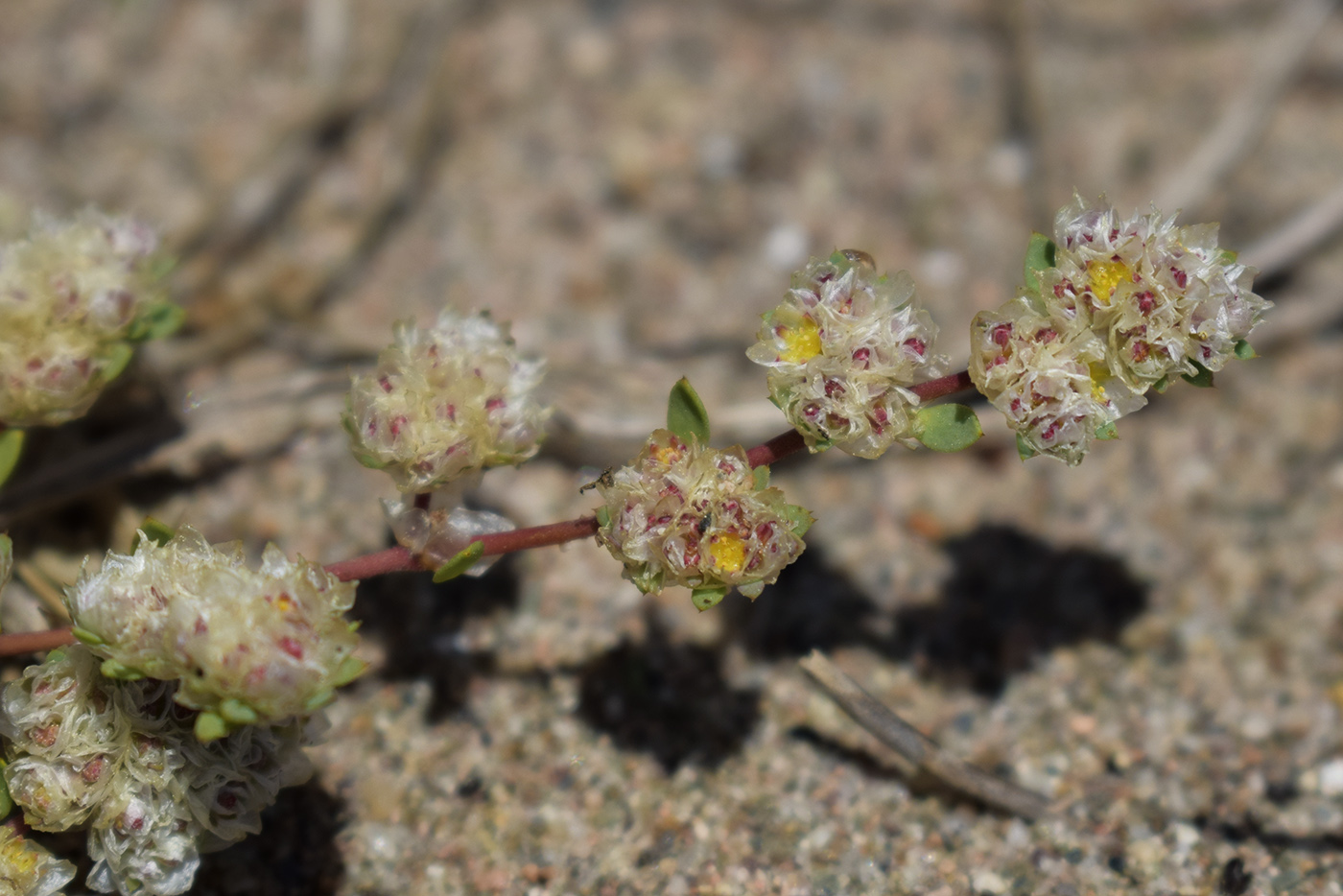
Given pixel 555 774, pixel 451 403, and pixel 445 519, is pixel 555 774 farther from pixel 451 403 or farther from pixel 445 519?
pixel 451 403

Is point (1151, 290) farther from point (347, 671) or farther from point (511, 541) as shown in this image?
point (347, 671)

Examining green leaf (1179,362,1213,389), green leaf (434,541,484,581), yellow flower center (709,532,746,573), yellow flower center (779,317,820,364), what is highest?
green leaf (1179,362,1213,389)

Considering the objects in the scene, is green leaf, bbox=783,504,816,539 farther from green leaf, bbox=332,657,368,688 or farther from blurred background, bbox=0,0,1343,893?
blurred background, bbox=0,0,1343,893

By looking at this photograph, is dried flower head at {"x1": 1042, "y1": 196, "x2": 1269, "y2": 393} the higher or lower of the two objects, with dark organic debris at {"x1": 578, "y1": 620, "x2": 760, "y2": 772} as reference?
higher

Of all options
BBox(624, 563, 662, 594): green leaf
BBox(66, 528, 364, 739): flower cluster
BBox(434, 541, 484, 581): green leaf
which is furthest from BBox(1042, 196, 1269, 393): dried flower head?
BBox(66, 528, 364, 739): flower cluster

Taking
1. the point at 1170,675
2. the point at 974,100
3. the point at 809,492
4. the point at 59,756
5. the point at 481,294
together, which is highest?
the point at 974,100

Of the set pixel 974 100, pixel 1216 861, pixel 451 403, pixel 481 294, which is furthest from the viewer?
pixel 974 100

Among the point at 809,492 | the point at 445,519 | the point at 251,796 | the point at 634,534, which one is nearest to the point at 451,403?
the point at 445,519

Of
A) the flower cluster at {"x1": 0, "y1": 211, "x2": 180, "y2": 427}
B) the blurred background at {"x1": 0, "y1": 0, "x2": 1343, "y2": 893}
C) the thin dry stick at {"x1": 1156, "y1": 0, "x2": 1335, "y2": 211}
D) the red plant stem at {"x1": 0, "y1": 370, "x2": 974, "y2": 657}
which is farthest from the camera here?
the thin dry stick at {"x1": 1156, "y1": 0, "x2": 1335, "y2": 211}
